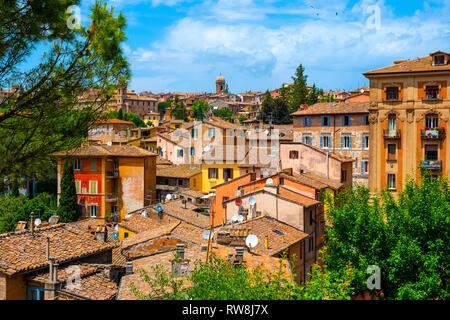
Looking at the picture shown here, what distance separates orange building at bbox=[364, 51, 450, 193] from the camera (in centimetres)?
3189

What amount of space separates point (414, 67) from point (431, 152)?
5660mm

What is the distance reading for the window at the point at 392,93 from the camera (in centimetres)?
3291

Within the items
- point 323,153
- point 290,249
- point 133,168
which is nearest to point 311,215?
point 290,249

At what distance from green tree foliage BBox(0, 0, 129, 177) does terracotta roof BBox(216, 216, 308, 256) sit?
10.2 metres

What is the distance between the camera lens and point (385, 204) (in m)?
20.2

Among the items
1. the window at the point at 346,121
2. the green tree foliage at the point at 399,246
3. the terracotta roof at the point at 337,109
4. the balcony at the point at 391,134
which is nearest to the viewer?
the green tree foliage at the point at 399,246

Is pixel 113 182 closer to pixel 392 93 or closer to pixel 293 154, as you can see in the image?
pixel 293 154

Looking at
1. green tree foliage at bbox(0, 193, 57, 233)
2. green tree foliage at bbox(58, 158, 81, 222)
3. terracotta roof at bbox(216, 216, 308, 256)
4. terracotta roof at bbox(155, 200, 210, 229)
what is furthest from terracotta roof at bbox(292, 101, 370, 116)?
terracotta roof at bbox(216, 216, 308, 256)

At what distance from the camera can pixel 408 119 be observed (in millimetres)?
32969

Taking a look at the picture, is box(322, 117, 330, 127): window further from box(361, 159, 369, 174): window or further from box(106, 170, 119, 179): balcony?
box(106, 170, 119, 179): balcony

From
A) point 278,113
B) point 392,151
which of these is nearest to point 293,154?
point 392,151

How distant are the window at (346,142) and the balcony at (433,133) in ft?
49.4

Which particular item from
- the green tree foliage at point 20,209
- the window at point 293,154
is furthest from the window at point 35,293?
the green tree foliage at point 20,209

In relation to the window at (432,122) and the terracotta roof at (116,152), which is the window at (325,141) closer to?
the window at (432,122)
